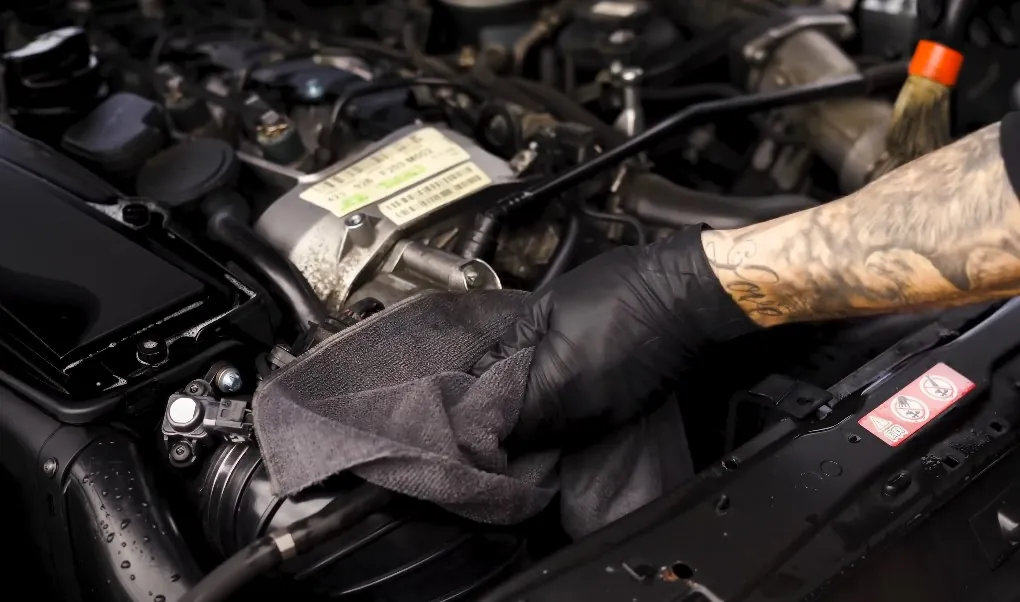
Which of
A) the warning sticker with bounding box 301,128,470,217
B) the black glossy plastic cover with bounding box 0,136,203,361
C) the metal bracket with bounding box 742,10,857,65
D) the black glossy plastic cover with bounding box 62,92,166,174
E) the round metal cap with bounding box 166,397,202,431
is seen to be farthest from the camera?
the metal bracket with bounding box 742,10,857,65

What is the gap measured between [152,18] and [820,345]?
1701 millimetres

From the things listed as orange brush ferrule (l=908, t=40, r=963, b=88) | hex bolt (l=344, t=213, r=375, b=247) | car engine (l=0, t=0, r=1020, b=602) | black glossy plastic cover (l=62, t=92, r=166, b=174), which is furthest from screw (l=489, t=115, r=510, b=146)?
orange brush ferrule (l=908, t=40, r=963, b=88)

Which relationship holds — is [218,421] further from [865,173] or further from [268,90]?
[865,173]

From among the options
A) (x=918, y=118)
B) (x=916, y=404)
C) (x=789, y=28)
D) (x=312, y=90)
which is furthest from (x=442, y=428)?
(x=789, y=28)

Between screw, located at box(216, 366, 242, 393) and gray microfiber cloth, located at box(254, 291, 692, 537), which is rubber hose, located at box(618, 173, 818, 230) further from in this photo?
screw, located at box(216, 366, 242, 393)

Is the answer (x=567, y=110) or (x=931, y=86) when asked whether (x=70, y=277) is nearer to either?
(x=567, y=110)

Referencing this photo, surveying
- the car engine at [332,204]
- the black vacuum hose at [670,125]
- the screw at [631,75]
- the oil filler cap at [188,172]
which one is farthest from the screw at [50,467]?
the screw at [631,75]

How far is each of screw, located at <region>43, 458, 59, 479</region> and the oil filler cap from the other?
0.44 meters

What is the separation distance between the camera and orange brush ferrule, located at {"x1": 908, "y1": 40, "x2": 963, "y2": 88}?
1313 mm

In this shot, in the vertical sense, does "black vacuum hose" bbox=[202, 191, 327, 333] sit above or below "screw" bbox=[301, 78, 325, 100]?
below

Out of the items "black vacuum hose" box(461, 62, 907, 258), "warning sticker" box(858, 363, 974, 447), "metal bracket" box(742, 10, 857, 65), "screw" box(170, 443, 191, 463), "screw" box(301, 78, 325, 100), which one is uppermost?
"metal bracket" box(742, 10, 857, 65)

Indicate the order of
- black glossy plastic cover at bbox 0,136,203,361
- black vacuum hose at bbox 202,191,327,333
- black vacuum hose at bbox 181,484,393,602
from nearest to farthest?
black vacuum hose at bbox 181,484,393,602, black glossy plastic cover at bbox 0,136,203,361, black vacuum hose at bbox 202,191,327,333

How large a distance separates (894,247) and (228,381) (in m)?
0.71

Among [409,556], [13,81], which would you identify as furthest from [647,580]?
[13,81]
